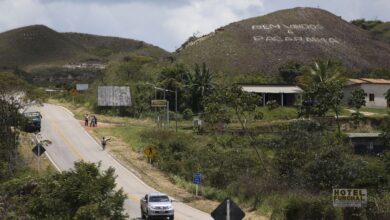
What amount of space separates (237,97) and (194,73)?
1959 inches

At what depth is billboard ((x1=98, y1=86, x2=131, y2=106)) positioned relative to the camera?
3674 inches

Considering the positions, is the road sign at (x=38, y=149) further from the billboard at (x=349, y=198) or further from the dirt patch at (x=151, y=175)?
the billboard at (x=349, y=198)

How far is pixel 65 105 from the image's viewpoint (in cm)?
10375

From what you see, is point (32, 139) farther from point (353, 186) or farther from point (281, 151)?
point (353, 186)

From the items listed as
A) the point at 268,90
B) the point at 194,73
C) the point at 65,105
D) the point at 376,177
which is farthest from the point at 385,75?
the point at 376,177

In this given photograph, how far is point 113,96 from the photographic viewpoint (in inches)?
3711

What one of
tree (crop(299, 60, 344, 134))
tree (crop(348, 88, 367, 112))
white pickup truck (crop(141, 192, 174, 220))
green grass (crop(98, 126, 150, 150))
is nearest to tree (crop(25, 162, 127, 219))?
white pickup truck (crop(141, 192, 174, 220))

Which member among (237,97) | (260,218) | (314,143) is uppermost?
(237,97)

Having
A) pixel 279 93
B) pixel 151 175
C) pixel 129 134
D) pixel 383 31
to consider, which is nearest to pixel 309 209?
pixel 151 175

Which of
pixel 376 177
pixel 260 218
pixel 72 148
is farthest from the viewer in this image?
pixel 72 148

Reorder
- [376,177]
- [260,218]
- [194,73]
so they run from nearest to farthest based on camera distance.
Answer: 1. [260,218]
2. [376,177]
3. [194,73]

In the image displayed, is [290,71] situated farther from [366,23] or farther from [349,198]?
[349,198]

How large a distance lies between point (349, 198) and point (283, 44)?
12168 cm

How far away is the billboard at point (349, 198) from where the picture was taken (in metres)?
23.4
